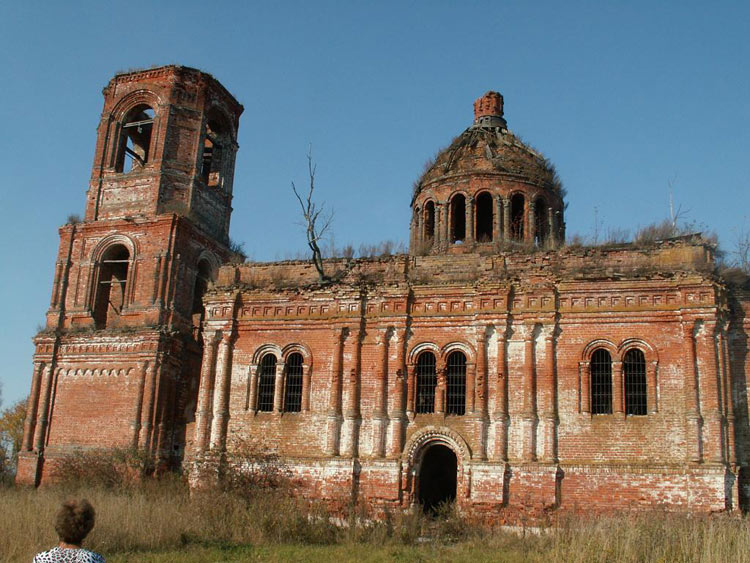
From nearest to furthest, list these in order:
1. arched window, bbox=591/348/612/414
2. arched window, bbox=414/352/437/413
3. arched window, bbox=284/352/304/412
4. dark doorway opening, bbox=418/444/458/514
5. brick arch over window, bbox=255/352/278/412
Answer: arched window, bbox=591/348/612/414 < arched window, bbox=414/352/437/413 < arched window, bbox=284/352/304/412 < brick arch over window, bbox=255/352/278/412 < dark doorway opening, bbox=418/444/458/514

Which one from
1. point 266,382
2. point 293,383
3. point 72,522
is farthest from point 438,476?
point 72,522

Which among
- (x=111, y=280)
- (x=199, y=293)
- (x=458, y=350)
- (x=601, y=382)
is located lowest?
(x=601, y=382)

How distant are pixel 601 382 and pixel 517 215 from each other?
7.91 meters

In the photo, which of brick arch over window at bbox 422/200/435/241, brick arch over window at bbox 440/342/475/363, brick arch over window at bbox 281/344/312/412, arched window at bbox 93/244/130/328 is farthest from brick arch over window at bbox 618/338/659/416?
arched window at bbox 93/244/130/328

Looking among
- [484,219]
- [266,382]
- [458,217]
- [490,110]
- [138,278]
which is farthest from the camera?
[490,110]

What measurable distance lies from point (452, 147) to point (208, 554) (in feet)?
53.0

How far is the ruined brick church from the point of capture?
16797mm

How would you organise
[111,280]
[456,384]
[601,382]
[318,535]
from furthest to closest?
1. [111,280]
2. [456,384]
3. [601,382]
4. [318,535]

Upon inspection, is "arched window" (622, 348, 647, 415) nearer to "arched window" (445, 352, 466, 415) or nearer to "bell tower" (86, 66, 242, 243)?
"arched window" (445, 352, 466, 415)

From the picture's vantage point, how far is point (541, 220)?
24.1 m

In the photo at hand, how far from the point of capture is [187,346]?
2277cm

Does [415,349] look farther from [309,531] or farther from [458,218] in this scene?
[458,218]

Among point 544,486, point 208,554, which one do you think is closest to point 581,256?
point 544,486

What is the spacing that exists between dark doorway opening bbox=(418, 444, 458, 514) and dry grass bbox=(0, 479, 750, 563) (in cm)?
340
